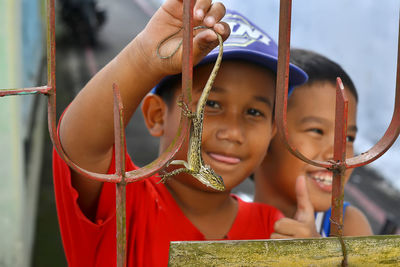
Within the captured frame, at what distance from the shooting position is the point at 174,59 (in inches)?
45.3


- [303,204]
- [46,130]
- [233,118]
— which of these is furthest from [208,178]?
[46,130]

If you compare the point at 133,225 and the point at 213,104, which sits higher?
the point at 213,104

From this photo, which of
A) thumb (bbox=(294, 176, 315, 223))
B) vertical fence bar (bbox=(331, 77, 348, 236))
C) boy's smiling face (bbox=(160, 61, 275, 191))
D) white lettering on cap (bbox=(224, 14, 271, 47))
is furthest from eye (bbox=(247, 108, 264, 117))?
vertical fence bar (bbox=(331, 77, 348, 236))

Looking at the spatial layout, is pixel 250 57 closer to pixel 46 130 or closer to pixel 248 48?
pixel 248 48

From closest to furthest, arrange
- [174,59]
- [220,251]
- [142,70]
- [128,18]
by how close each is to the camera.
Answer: [220,251], [174,59], [142,70], [128,18]

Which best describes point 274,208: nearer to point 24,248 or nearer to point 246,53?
point 246,53

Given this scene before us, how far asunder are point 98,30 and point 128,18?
1.40m

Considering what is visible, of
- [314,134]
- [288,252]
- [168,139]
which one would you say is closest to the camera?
[288,252]

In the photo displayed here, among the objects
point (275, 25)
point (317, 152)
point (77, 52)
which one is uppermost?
point (77, 52)

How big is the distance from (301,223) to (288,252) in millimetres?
606

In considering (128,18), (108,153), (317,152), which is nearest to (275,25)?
(317,152)

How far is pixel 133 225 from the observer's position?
60.9 inches

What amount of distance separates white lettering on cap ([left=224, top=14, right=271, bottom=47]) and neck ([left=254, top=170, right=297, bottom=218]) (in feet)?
2.19

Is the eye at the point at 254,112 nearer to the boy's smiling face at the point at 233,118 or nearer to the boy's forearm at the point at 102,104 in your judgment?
the boy's smiling face at the point at 233,118
